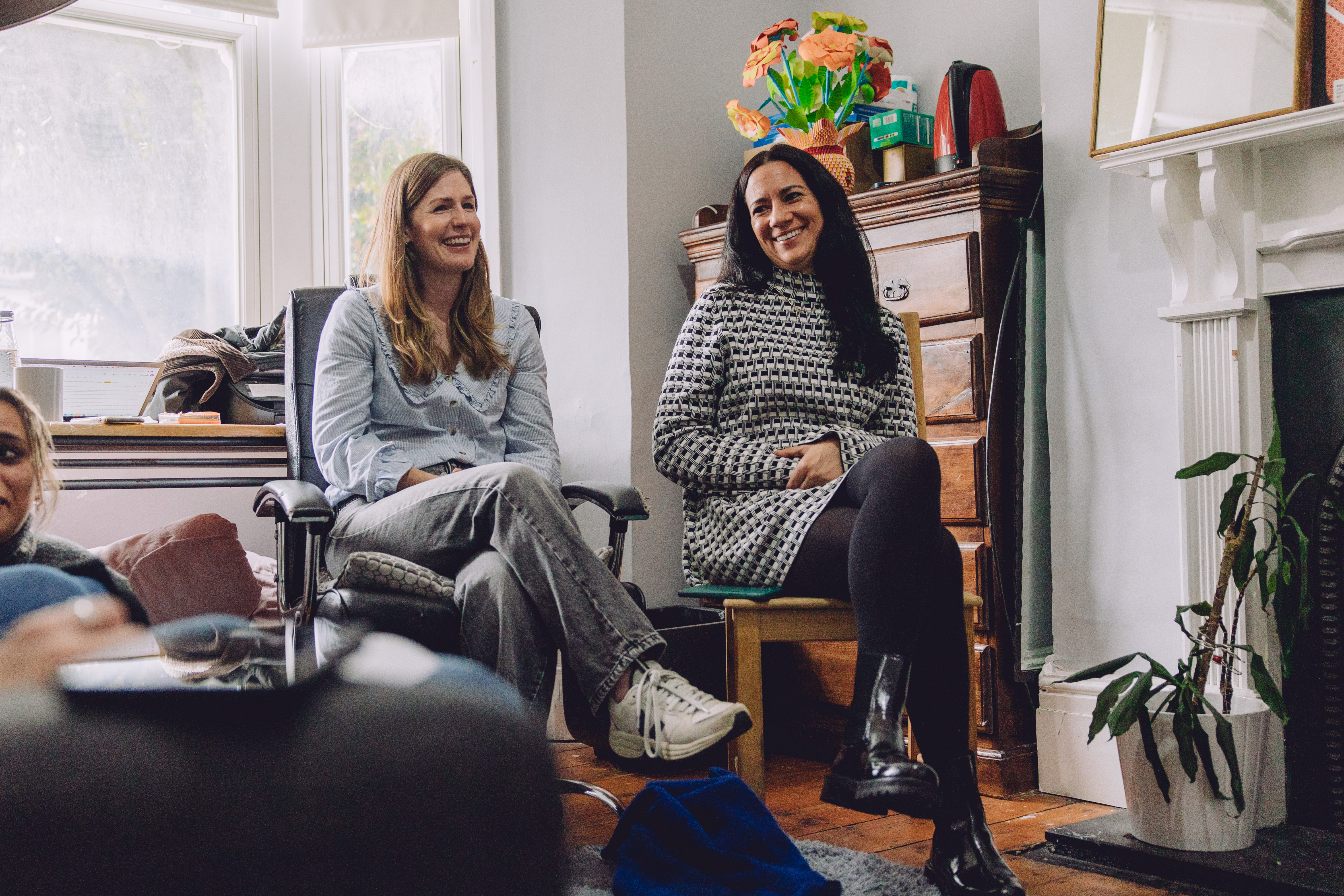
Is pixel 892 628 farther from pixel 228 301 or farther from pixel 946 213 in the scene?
pixel 228 301

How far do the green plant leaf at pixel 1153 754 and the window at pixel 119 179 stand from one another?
2.25 m

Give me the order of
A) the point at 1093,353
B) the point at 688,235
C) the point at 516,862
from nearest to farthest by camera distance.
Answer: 1. the point at 516,862
2. the point at 1093,353
3. the point at 688,235

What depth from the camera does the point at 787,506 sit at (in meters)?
1.65

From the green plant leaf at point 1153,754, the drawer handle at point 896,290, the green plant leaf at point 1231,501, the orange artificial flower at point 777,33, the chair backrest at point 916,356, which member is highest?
the orange artificial flower at point 777,33

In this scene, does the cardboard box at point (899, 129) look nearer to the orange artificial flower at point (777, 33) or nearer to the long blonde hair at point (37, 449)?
the orange artificial flower at point (777, 33)

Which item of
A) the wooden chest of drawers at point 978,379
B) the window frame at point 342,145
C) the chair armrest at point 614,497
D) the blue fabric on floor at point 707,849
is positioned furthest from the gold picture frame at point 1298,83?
the window frame at point 342,145

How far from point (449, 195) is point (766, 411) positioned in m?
0.66

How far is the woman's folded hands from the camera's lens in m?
1.68

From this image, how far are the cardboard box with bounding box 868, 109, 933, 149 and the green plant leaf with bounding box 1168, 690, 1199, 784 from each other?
4.42 ft

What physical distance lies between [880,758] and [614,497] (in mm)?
587

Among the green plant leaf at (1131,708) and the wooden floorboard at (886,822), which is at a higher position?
the green plant leaf at (1131,708)

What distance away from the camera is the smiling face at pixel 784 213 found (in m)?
1.89

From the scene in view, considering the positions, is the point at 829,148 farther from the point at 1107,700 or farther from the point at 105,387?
the point at 105,387

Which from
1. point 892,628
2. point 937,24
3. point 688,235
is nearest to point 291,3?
point 688,235
